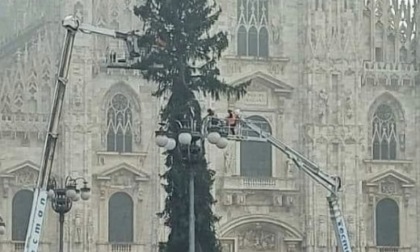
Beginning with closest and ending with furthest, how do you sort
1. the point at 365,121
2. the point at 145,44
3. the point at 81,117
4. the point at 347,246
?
the point at 347,246, the point at 145,44, the point at 81,117, the point at 365,121

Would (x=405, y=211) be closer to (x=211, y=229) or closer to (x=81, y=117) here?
(x=81, y=117)

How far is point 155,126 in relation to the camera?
6694 centimetres

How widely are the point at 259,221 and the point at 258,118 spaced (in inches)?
167

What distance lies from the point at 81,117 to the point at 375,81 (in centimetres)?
1299

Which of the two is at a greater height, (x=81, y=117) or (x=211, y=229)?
(x=81, y=117)

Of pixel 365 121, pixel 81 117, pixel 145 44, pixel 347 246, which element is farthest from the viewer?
pixel 365 121

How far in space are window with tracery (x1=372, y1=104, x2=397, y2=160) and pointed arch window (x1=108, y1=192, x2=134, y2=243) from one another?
430 inches

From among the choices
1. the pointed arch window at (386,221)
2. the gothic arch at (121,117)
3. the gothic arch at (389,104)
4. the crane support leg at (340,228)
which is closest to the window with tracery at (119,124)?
the gothic arch at (121,117)

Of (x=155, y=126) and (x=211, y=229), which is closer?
(x=211, y=229)

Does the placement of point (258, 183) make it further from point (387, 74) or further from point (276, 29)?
point (387, 74)

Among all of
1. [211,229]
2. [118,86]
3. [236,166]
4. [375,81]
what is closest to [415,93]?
[375,81]

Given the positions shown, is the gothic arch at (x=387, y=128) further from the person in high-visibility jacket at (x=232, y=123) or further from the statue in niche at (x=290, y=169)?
the person in high-visibility jacket at (x=232, y=123)

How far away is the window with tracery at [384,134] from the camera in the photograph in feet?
231

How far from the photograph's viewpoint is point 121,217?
2633 inches
